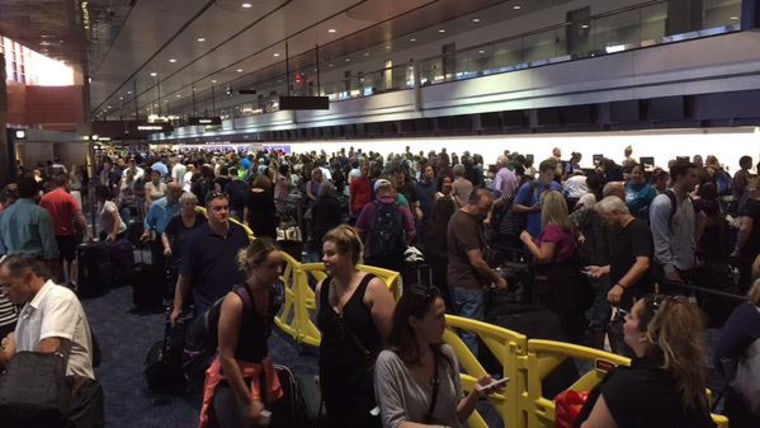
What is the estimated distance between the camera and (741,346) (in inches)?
131

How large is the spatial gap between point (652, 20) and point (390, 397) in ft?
36.0

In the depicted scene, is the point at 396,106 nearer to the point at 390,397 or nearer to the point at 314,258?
the point at 314,258

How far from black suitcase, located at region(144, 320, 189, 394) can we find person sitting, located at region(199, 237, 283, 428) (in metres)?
2.43

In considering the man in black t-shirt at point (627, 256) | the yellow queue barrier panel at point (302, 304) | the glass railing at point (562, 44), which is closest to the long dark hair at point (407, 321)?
the man in black t-shirt at point (627, 256)

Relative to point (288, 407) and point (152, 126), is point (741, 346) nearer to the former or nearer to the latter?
point (288, 407)

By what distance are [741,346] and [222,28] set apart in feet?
53.2

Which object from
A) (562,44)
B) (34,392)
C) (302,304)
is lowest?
(302,304)

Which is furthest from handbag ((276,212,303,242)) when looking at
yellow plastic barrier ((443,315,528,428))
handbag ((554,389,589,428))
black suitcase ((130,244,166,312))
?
handbag ((554,389,589,428))

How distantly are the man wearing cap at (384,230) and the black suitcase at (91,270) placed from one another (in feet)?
14.4

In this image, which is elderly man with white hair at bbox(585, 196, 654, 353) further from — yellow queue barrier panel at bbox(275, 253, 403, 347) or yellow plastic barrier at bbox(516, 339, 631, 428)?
yellow queue barrier panel at bbox(275, 253, 403, 347)

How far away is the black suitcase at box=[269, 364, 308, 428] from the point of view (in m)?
3.47

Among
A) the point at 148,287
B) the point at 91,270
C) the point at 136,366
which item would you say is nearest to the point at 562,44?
the point at 148,287

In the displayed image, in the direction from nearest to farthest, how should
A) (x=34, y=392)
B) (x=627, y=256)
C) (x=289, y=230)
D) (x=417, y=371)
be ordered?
(x=417, y=371) < (x=34, y=392) < (x=627, y=256) < (x=289, y=230)

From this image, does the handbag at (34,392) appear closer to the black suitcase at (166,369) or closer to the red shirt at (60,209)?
the black suitcase at (166,369)
